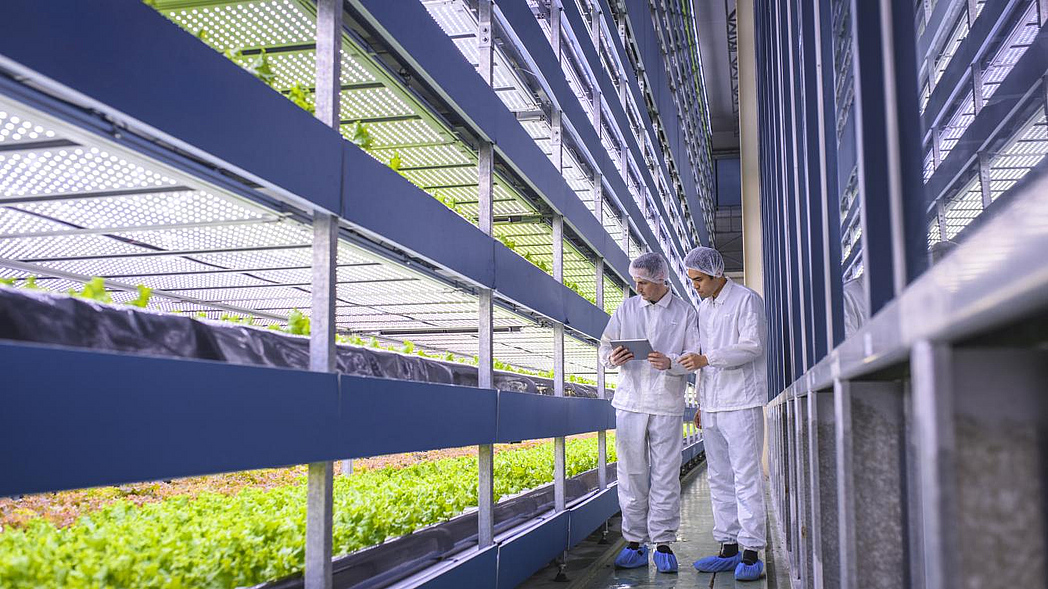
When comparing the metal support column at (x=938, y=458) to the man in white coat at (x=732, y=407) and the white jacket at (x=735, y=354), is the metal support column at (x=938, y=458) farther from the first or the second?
the white jacket at (x=735, y=354)

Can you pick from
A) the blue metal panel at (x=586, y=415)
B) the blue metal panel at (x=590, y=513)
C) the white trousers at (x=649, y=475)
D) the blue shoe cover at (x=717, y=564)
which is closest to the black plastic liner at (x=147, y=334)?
the white trousers at (x=649, y=475)

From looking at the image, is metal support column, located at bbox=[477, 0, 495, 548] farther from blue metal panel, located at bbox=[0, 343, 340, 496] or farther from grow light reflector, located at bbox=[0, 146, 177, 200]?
grow light reflector, located at bbox=[0, 146, 177, 200]

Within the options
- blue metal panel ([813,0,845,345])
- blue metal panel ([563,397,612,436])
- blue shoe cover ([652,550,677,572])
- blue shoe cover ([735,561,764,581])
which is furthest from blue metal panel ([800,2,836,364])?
blue metal panel ([563,397,612,436])

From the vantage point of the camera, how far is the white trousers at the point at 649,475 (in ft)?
16.1

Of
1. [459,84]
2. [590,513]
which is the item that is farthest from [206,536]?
[590,513]

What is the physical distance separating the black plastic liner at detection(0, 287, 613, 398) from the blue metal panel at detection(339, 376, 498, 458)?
19cm

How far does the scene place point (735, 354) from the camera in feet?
15.4

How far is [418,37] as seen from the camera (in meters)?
3.32

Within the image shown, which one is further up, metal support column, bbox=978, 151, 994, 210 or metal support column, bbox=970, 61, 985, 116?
metal support column, bbox=970, 61, 985, 116

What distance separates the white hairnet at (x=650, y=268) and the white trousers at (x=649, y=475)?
2.81ft

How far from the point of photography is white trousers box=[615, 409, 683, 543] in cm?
491

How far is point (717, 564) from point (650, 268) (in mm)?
1812

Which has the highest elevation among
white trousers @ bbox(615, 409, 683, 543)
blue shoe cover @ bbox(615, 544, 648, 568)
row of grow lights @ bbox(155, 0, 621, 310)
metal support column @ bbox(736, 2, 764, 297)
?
metal support column @ bbox(736, 2, 764, 297)

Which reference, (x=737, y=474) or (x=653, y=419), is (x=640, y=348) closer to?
(x=653, y=419)
